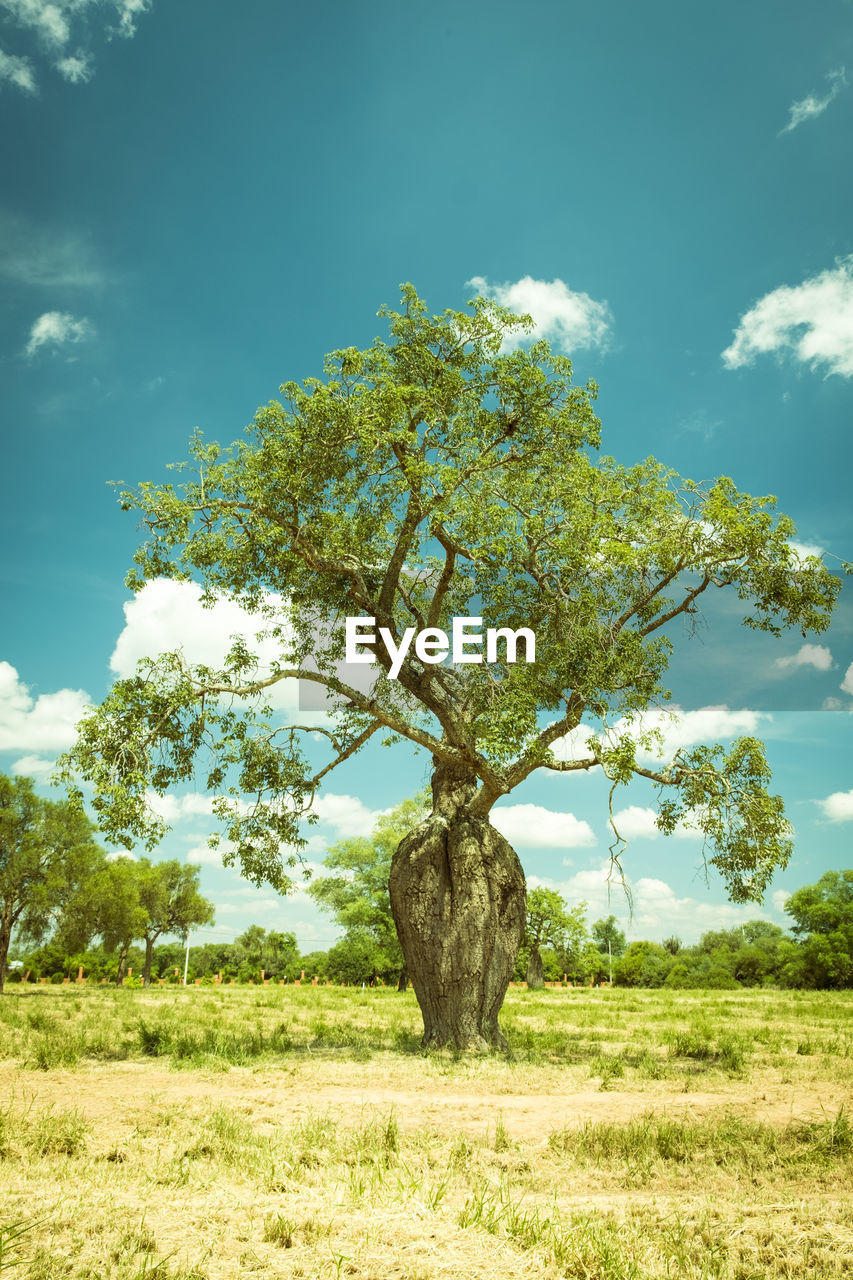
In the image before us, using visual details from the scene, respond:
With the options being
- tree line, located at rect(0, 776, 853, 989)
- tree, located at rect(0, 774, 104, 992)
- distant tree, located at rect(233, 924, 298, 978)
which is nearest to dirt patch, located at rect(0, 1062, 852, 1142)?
tree line, located at rect(0, 776, 853, 989)

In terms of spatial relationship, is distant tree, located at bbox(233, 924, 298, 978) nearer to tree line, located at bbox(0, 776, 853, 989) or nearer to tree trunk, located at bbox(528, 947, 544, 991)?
tree line, located at bbox(0, 776, 853, 989)

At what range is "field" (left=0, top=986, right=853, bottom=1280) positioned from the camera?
13.7 ft

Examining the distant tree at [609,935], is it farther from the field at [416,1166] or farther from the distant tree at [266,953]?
the field at [416,1166]

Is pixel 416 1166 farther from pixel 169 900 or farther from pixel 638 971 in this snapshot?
pixel 638 971

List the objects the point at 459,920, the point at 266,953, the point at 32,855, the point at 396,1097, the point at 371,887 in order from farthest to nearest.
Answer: the point at 266,953 < the point at 371,887 < the point at 32,855 < the point at 459,920 < the point at 396,1097

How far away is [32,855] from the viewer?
110ft

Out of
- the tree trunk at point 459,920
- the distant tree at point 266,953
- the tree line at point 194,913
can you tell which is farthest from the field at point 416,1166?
the distant tree at point 266,953

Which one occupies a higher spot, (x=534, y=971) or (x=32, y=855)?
(x=32, y=855)

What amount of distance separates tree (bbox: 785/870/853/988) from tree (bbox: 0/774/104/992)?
1802 inches

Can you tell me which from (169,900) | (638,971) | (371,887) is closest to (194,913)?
(169,900)

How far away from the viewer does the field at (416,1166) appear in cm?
417

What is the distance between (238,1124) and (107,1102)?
87.6 inches

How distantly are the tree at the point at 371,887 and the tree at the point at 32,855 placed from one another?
15.7 metres

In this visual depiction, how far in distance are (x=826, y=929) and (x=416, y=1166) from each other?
61054mm
